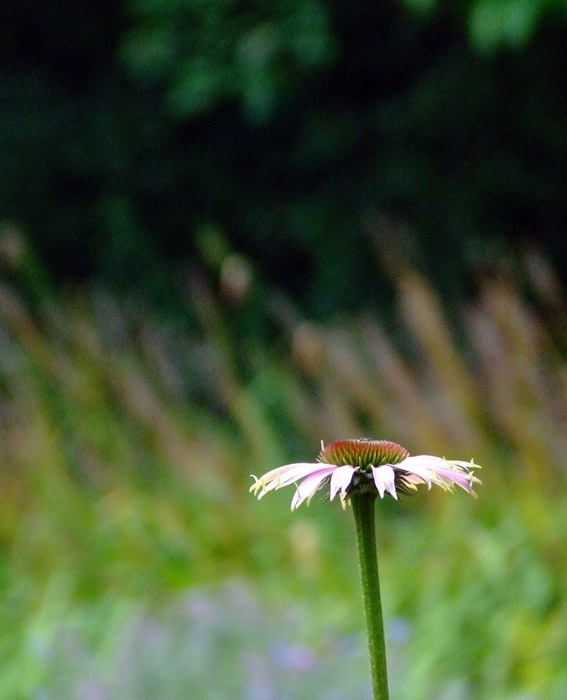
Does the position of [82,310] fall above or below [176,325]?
below

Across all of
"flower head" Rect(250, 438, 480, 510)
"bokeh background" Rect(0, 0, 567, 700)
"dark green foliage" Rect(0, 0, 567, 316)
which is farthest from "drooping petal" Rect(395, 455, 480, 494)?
"dark green foliage" Rect(0, 0, 567, 316)

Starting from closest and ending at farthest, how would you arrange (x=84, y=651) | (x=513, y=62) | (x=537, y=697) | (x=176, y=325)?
(x=537, y=697)
(x=84, y=651)
(x=513, y=62)
(x=176, y=325)

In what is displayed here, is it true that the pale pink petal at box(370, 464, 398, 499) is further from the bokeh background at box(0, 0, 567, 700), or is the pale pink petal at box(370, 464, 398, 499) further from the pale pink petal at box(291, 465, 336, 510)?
the bokeh background at box(0, 0, 567, 700)

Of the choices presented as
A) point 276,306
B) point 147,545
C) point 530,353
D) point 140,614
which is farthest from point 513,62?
point 140,614

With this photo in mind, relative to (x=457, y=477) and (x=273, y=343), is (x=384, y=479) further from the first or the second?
(x=273, y=343)

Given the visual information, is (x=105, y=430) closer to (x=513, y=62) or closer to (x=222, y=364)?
(x=222, y=364)

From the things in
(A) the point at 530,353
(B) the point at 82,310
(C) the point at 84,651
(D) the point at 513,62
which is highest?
(D) the point at 513,62
